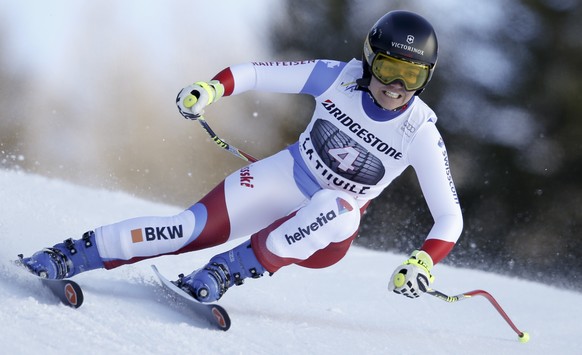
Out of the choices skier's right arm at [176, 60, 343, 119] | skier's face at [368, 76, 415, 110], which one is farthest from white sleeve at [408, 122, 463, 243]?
skier's right arm at [176, 60, 343, 119]

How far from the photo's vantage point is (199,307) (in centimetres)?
363

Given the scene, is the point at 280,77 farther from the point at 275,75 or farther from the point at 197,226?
the point at 197,226

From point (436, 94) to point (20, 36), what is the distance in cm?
466

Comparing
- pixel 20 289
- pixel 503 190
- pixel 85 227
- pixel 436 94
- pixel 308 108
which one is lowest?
pixel 503 190

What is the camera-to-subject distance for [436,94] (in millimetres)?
9984

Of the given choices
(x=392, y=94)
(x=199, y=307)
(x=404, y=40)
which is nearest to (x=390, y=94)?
(x=392, y=94)

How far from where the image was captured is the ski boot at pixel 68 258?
11.8 feet

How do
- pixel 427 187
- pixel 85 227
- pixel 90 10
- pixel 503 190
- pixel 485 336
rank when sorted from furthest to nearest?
pixel 90 10, pixel 503 190, pixel 85 227, pixel 485 336, pixel 427 187

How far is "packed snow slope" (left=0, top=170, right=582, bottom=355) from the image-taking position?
127 inches

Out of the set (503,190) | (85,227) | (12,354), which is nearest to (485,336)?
(85,227)

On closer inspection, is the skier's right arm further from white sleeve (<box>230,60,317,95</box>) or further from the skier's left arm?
the skier's left arm

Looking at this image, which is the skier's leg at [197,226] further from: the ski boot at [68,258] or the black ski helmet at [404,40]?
the black ski helmet at [404,40]

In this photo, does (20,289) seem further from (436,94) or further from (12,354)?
(436,94)

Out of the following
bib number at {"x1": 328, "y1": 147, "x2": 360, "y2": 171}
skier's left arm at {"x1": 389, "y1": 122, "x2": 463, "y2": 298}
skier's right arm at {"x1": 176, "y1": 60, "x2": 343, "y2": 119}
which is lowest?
skier's left arm at {"x1": 389, "y1": 122, "x2": 463, "y2": 298}
